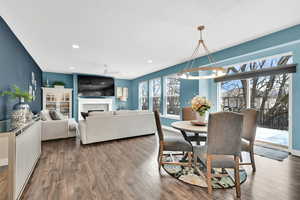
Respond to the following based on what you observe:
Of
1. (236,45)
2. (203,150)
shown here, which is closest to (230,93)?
(236,45)

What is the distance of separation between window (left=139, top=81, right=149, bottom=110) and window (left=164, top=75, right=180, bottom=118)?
1.58 meters

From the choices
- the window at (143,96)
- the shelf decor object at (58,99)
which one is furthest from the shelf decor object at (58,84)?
the window at (143,96)

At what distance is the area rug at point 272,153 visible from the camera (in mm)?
2777

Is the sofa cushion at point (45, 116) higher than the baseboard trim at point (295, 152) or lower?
higher

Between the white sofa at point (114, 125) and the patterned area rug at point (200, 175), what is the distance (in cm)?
206

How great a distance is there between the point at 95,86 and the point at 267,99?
712 cm

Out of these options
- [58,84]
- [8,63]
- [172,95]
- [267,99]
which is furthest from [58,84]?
[267,99]

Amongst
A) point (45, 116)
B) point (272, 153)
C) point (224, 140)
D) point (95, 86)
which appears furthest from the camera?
point (95, 86)

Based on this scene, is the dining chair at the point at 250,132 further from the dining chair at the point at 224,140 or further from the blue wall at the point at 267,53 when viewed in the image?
the blue wall at the point at 267,53

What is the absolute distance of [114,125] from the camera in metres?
3.96

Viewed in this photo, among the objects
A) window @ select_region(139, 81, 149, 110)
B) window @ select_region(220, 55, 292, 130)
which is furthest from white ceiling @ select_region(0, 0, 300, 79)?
window @ select_region(139, 81, 149, 110)

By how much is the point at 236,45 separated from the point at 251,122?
221 cm

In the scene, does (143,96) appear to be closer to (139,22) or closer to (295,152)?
(139,22)

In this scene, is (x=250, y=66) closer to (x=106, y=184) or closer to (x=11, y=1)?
(x=106, y=184)
